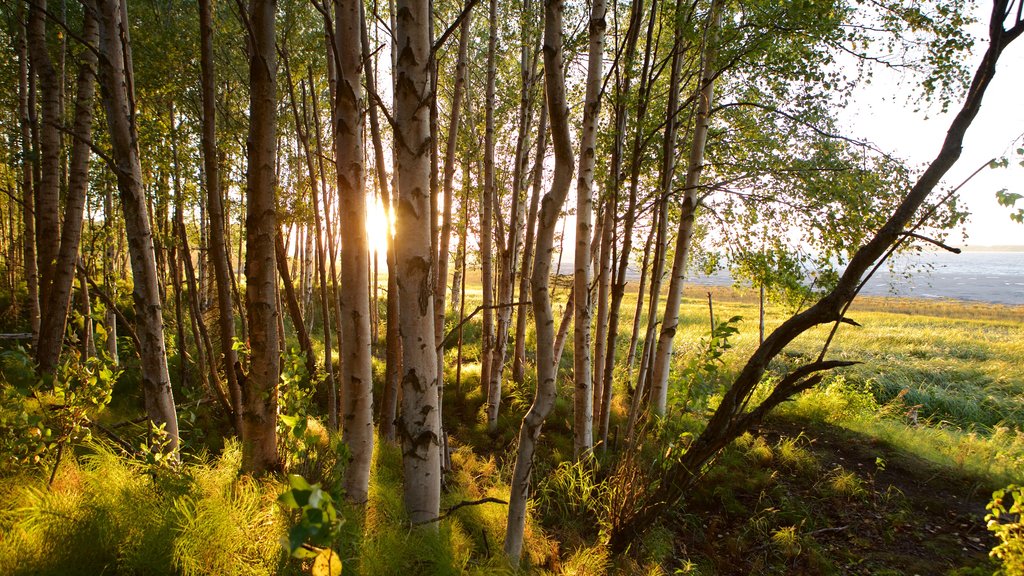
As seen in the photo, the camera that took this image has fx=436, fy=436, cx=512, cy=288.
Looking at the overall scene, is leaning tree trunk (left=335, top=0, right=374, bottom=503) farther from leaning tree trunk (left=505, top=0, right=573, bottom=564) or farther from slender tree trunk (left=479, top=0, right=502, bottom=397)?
slender tree trunk (left=479, top=0, right=502, bottom=397)

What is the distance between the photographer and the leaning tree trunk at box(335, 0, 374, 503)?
7.73ft

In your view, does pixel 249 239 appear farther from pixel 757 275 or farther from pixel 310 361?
pixel 757 275

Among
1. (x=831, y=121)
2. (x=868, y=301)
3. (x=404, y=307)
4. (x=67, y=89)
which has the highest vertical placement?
(x=67, y=89)

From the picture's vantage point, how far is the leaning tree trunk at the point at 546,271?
2105 mm

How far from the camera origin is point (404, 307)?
2.06 metres

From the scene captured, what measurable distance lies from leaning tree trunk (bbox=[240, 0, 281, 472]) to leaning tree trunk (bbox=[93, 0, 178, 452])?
22.5 inches

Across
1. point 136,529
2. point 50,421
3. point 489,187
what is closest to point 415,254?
point 136,529

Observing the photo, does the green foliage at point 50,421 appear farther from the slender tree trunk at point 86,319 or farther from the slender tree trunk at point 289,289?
the slender tree trunk at point 86,319

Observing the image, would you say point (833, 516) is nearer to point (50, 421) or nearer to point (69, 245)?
point (50, 421)

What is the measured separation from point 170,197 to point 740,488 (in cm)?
789

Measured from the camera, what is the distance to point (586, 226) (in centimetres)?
418

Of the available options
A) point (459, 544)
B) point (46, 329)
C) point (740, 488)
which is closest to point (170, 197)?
point (46, 329)

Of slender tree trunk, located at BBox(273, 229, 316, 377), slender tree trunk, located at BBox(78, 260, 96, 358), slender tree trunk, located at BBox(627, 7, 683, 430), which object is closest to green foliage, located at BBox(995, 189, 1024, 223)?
slender tree trunk, located at BBox(627, 7, 683, 430)

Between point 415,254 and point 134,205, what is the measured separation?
2.01 metres
